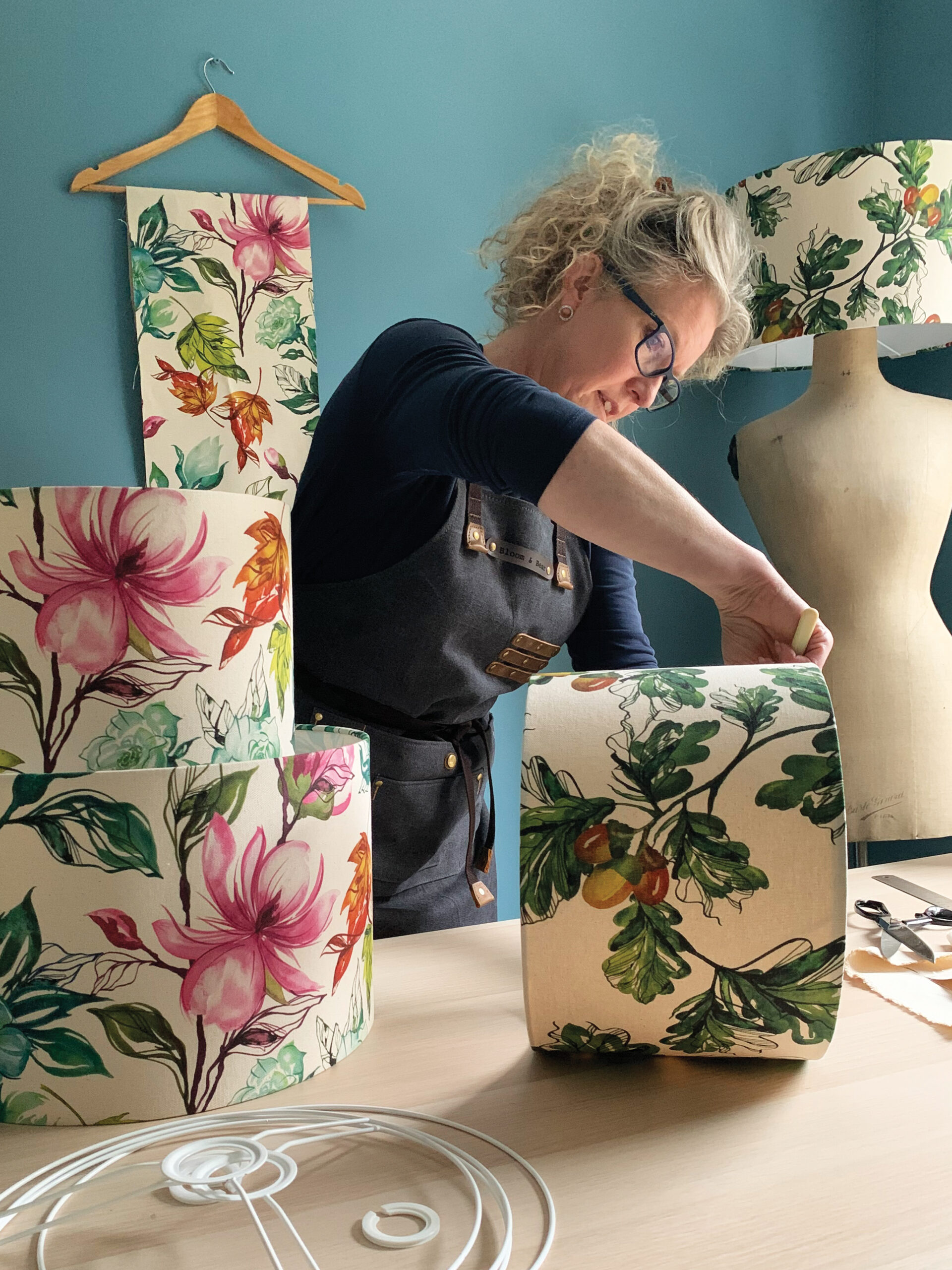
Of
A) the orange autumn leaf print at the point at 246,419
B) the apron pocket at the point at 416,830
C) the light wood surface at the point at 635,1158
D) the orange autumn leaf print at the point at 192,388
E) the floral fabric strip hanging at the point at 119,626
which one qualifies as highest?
the orange autumn leaf print at the point at 192,388

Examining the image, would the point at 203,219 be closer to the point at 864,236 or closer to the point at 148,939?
the point at 864,236

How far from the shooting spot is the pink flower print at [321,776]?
0.57 meters

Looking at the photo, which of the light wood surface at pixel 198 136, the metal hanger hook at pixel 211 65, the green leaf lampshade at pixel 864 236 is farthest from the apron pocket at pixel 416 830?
the metal hanger hook at pixel 211 65

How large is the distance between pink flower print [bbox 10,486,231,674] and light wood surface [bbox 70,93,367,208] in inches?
53.3

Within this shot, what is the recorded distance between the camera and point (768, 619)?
84 cm

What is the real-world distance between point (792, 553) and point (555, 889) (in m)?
1.24

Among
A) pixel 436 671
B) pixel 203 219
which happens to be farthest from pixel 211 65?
pixel 436 671

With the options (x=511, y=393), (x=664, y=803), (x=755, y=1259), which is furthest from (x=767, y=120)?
(x=755, y=1259)

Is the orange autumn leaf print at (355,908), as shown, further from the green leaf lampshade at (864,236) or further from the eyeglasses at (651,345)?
the green leaf lampshade at (864,236)

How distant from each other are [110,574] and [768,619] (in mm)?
529

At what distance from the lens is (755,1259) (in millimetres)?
396

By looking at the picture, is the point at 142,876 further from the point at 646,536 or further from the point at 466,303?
the point at 466,303

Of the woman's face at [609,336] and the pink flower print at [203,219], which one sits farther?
the pink flower print at [203,219]

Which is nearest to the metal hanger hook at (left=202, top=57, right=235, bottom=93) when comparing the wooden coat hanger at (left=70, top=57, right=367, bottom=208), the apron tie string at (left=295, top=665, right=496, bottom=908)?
the wooden coat hanger at (left=70, top=57, right=367, bottom=208)
